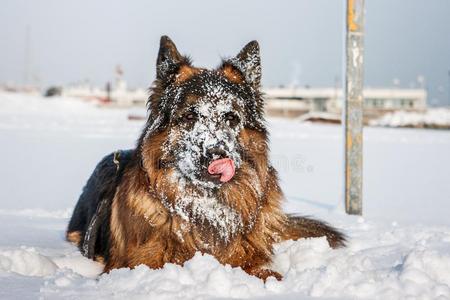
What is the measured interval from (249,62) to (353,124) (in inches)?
113

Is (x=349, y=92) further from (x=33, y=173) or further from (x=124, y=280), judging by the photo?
(x=33, y=173)

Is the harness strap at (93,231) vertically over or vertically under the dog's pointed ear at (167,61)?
under

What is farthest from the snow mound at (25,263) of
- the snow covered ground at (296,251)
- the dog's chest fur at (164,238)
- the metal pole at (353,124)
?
the metal pole at (353,124)

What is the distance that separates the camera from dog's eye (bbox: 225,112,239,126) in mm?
3869

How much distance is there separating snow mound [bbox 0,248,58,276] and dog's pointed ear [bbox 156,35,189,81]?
5.22 ft

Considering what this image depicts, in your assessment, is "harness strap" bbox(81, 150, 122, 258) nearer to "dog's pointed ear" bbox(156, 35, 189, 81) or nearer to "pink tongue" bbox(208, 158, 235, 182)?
"dog's pointed ear" bbox(156, 35, 189, 81)

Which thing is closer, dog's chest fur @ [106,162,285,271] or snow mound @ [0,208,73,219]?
dog's chest fur @ [106,162,285,271]

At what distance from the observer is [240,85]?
4.12m

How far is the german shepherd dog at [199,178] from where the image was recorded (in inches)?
143

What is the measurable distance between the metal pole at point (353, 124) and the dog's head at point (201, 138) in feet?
9.22

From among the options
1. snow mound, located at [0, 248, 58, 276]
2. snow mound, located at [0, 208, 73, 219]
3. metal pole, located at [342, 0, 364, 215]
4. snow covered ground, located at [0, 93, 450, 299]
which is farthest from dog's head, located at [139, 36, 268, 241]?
snow mound, located at [0, 208, 73, 219]


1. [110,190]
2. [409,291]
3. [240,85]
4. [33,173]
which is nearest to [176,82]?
[240,85]

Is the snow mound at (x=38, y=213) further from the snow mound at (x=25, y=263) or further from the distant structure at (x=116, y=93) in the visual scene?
the distant structure at (x=116, y=93)

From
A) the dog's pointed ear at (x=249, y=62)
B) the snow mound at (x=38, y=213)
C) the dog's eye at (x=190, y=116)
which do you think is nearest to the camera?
the dog's eye at (x=190, y=116)
